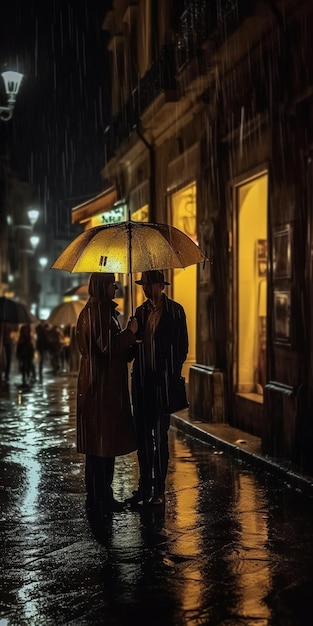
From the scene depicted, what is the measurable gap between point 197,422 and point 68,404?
497 cm

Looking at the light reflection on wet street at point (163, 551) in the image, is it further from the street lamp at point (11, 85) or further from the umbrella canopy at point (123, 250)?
the street lamp at point (11, 85)

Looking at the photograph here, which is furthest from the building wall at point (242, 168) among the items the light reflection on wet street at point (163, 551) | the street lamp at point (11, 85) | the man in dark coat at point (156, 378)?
the street lamp at point (11, 85)

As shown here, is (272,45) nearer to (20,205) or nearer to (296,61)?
(296,61)

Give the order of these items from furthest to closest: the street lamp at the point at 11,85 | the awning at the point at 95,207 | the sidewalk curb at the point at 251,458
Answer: the awning at the point at 95,207 → the street lamp at the point at 11,85 → the sidewalk curb at the point at 251,458

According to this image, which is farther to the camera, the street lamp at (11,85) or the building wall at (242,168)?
the street lamp at (11,85)

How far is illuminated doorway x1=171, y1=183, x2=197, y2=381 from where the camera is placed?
60.5 ft

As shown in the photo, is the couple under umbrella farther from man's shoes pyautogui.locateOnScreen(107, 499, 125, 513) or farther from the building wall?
the building wall

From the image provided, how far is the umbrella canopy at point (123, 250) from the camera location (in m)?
8.49

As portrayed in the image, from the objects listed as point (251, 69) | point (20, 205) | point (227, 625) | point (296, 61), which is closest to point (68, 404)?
point (251, 69)

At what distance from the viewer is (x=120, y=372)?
8172 millimetres

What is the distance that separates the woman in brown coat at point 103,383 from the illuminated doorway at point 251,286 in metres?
6.33

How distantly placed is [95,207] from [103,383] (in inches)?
685

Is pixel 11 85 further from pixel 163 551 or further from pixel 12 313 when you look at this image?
pixel 163 551

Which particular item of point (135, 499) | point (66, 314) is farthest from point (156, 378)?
point (66, 314)
